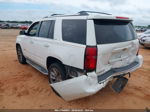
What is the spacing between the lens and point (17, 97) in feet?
12.8

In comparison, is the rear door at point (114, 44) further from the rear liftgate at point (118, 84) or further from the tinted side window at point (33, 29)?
the tinted side window at point (33, 29)

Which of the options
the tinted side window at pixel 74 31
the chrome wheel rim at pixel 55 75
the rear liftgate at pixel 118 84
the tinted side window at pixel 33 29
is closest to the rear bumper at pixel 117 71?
the rear liftgate at pixel 118 84

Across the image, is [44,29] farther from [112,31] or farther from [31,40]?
[112,31]

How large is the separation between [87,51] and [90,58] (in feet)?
0.48

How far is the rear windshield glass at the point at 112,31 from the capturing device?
3157 millimetres

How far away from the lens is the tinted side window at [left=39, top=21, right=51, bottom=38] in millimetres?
4338

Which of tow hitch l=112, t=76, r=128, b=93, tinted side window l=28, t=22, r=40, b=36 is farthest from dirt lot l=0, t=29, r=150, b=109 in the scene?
tinted side window l=28, t=22, r=40, b=36

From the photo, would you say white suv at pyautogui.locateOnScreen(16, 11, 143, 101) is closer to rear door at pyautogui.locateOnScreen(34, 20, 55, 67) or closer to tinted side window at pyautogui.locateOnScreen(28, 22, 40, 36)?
rear door at pyautogui.locateOnScreen(34, 20, 55, 67)

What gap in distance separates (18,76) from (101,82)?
3.21 metres

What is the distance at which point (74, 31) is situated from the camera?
11.2 feet

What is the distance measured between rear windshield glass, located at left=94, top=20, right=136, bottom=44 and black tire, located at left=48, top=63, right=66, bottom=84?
115cm

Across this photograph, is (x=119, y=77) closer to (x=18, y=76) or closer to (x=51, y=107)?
(x=51, y=107)

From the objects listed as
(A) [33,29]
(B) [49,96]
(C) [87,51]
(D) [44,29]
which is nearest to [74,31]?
(C) [87,51]

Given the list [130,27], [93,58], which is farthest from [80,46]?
[130,27]
